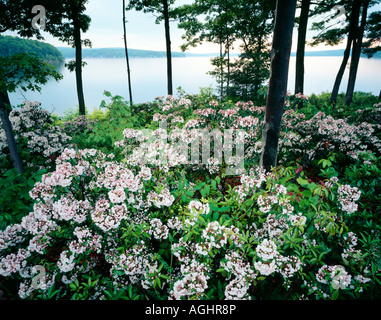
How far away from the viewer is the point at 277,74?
273cm

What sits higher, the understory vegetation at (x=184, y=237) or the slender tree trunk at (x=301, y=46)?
the slender tree trunk at (x=301, y=46)

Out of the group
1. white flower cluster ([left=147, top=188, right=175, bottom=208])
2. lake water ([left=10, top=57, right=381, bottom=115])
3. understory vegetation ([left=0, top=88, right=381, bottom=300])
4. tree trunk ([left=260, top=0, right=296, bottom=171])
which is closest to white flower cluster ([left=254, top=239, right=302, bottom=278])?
understory vegetation ([left=0, top=88, right=381, bottom=300])

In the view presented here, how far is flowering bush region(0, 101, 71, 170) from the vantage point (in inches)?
216

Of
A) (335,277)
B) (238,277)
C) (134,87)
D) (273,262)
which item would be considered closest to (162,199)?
(238,277)

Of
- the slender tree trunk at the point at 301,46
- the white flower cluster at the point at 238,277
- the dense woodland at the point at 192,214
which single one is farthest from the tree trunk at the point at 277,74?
the slender tree trunk at the point at 301,46

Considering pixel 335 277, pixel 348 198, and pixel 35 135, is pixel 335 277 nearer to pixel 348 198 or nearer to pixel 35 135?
pixel 348 198

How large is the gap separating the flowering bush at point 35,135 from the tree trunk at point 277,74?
5552 millimetres

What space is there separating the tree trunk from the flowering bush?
5552 millimetres

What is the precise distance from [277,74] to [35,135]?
6296mm

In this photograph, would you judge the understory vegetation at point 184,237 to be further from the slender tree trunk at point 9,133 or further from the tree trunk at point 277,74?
the slender tree trunk at point 9,133

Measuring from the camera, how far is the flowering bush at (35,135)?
5480 mm

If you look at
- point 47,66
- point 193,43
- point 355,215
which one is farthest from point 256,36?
point 355,215
